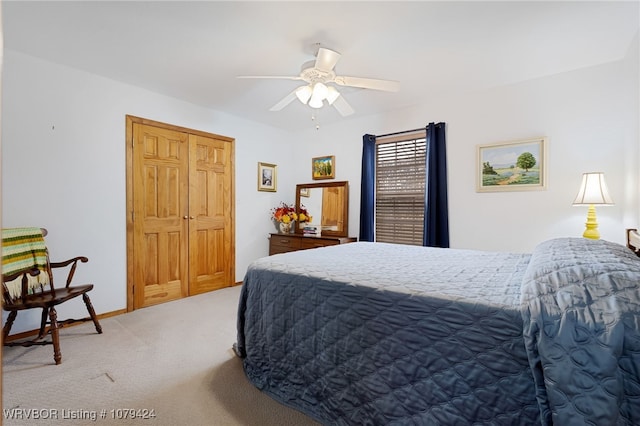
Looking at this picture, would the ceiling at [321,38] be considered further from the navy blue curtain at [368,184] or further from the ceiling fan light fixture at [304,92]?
the navy blue curtain at [368,184]

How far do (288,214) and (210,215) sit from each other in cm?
115

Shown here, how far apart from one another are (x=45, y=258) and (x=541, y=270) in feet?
Answer: 10.9

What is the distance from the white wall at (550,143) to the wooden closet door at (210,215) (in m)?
2.44

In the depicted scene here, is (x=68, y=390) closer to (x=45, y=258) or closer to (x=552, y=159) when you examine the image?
(x=45, y=258)

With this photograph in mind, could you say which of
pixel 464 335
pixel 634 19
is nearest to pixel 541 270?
pixel 464 335

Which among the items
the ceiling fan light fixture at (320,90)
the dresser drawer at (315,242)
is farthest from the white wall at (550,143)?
the dresser drawer at (315,242)

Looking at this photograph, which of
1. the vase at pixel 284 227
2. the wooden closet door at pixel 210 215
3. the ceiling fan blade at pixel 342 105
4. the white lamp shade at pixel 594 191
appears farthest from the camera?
the vase at pixel 284 227

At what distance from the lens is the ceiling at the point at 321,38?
2.06 metres

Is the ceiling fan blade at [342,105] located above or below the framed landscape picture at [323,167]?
above

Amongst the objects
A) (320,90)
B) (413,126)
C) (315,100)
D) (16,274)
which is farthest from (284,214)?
(16,274)

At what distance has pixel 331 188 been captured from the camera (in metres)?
4.63

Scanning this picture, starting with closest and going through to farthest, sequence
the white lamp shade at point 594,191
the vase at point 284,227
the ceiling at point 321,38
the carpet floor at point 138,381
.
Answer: the carpet floor at point 138,381 < the ceiling at point 321,38 < the white lamp shade at point 594,191 < the vase at point 284,227

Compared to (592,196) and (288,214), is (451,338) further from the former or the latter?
(288,214)

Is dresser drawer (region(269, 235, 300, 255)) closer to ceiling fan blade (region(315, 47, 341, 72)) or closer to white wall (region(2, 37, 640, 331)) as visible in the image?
white wall (region(2, 37, 640, 331))
